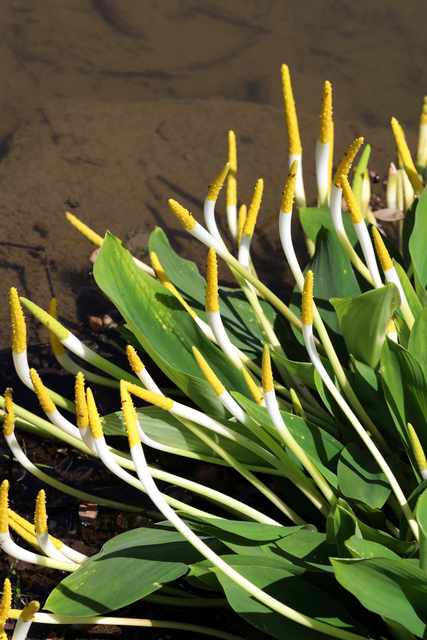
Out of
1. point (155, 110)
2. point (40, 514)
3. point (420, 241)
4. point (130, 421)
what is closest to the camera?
point (130, 421)

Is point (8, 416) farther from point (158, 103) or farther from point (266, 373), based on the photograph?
point (158, 103)

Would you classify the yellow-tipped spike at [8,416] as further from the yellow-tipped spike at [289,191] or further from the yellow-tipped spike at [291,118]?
the yellow-tipped spike at [291,118]

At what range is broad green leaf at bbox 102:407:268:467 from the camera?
3.40ft

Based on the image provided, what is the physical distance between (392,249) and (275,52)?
1370mm

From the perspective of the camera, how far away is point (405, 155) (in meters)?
1.24

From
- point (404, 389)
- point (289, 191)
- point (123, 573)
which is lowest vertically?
point (123, 573)

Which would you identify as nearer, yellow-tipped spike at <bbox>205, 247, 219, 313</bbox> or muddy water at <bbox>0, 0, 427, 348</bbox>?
yellow-tipped spike at <bbox>205, 247, 219, 313</bbox>

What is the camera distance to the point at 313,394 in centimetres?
130

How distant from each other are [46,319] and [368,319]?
0.55 meters

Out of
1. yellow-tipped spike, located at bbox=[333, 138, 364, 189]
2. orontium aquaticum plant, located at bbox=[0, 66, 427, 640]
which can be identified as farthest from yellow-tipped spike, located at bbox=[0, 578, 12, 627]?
yellow-tipped spike, located at bbox=[333, 138, 364, 189]

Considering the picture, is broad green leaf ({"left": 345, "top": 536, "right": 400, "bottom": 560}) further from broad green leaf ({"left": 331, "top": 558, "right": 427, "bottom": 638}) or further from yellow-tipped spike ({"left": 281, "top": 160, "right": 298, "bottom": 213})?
yellow-tipped spike ({"left": 281, "top": 160, "right": 298, "bottom": 213})

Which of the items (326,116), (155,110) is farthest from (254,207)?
(155,110)

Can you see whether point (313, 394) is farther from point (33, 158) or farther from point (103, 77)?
point (103, 77)

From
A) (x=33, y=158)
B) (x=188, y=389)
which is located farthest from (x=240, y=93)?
(x=188, y=389)
